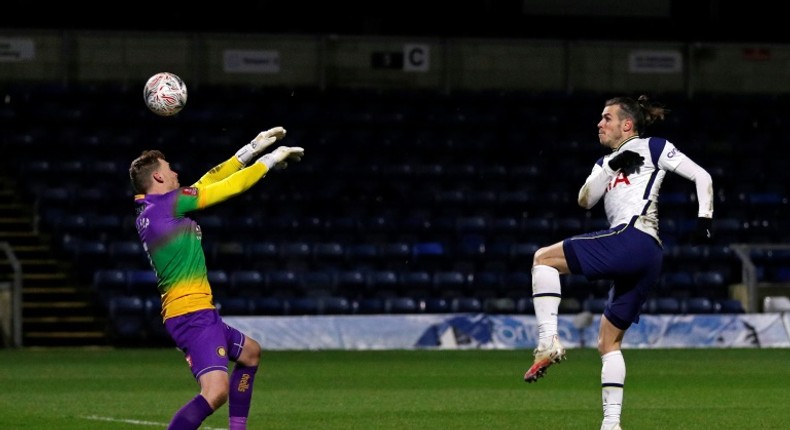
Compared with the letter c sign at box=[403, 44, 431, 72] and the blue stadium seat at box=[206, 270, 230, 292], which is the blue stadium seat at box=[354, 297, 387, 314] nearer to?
the blue stadium seat at box=[206, 270, 230, 292]

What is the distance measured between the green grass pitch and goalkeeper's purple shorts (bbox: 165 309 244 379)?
251 cm

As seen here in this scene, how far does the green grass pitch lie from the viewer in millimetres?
11016

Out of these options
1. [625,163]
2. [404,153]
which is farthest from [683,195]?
[625,163]

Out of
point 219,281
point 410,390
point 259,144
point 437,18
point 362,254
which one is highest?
point 437,18

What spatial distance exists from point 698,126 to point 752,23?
2.90 meters

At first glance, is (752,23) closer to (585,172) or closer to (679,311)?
(585,172)

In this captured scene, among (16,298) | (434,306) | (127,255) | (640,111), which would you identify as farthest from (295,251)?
(640,111)

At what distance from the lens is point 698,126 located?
1075 inches

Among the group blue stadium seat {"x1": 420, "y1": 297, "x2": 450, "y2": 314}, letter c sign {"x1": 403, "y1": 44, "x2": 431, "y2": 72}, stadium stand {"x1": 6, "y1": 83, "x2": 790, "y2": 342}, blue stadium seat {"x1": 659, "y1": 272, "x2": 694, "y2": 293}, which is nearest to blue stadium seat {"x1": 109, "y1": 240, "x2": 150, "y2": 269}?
stadium stand {"x1": 6, "y1": 83, "x2": 790, "y2": 342}

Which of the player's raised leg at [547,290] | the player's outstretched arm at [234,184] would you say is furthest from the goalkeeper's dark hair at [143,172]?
the player's raised leg at [547,290]

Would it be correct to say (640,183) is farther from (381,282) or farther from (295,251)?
(295,251)

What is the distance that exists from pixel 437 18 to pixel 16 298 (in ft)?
35.6

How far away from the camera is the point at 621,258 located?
8930 mm

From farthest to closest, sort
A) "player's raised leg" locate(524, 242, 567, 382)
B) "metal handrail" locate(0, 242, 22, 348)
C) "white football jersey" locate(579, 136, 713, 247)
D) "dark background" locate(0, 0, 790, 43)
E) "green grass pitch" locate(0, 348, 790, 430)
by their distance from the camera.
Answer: "dark background" locate(0, 0, 790, 43), "metal handrail" locate(0, 242, 22, 348), "green grass pitch" locate(0, 348, 790, 430), "white football jersey" locate(579, 136, 713, 247), "player's raised leg" locate(524, 242, 567, 382)
